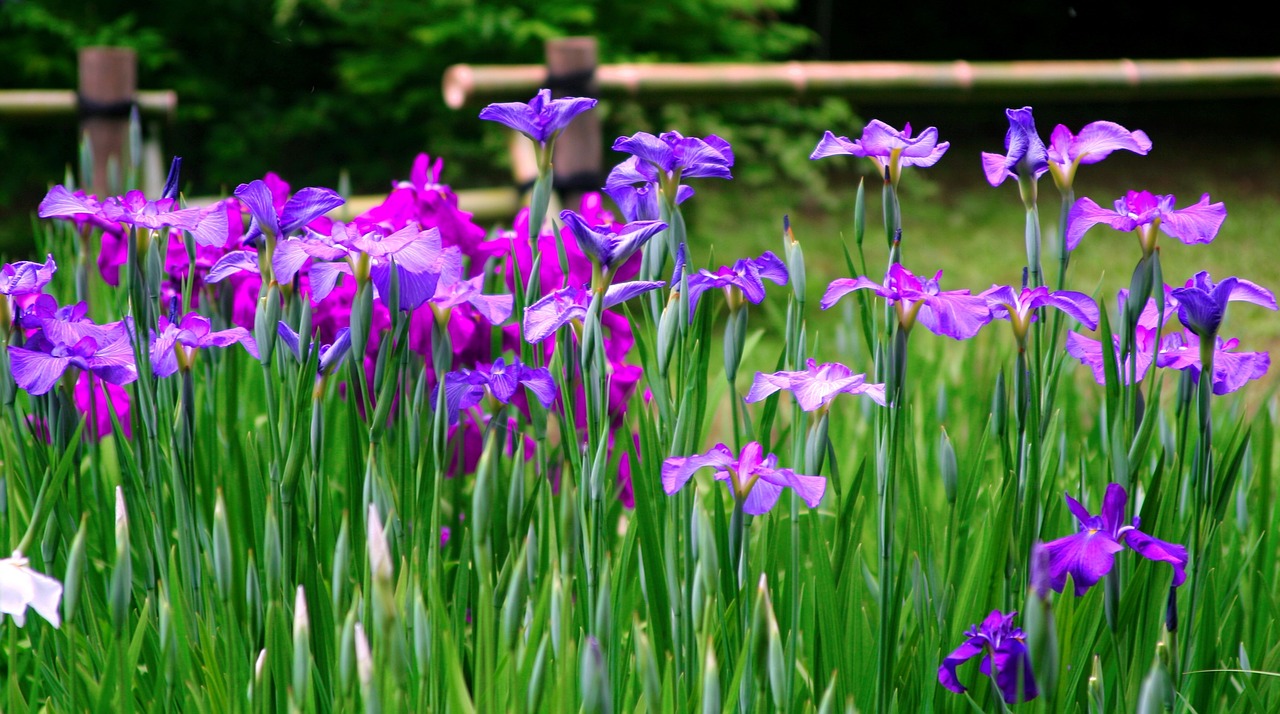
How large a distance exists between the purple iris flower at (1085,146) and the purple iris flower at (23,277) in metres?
0.82

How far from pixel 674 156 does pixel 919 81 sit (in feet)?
10.8

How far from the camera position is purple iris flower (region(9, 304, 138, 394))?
89 centimetres

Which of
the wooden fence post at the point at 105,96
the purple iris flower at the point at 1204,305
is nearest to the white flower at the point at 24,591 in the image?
the purple iris flower at the point at 1204,305

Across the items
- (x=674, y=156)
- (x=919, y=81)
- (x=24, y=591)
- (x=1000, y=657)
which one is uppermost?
(x=919, y=81)

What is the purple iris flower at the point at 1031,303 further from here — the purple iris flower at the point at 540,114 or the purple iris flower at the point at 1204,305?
the purple iris flower at the point at 540,114

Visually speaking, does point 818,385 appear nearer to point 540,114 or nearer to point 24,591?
point 540,114

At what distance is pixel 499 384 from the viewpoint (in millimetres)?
992

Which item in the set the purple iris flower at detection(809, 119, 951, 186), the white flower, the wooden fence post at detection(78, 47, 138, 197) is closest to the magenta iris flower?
the purple iris flower at detection(809, 119, 951, 186)

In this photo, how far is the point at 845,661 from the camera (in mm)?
877

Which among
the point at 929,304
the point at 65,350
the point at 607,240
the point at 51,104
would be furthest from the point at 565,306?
the point at 51,104

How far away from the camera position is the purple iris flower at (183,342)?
0.92m

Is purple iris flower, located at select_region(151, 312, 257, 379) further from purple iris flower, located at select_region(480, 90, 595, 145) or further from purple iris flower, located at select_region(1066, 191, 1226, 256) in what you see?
purple iris flower, located at select_region(1066, 191, 1226, 256)

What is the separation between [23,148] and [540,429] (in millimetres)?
7085

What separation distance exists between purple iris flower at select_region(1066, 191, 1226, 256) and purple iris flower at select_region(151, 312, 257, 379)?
0.68 meters
